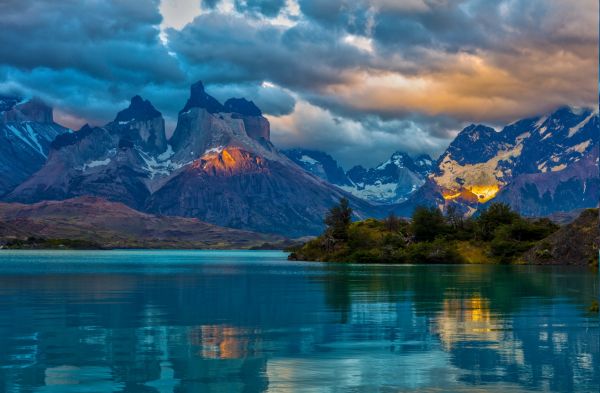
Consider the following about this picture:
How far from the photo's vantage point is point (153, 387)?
131 ft

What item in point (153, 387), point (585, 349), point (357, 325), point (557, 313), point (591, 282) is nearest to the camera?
point (153, 387)

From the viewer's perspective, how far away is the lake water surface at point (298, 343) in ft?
136

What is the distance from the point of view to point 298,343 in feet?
183

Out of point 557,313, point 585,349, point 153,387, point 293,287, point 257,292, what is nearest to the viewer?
point 153,387

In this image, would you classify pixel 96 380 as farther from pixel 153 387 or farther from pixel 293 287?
pixel 293 287

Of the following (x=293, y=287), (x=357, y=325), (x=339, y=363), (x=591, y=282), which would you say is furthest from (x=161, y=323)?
(x=591, y=282)

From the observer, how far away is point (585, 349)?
52.9 m

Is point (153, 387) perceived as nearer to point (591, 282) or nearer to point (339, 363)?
point (339, 363)

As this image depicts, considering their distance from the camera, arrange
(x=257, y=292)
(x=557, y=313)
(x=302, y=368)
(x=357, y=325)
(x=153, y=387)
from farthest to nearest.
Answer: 1. (x=257, y=292)
2. (x=557, y=313)
3. (x=357, y=325)
4. (x=302, y=368)
5. (x=153, y=387)

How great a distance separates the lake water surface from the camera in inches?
1636

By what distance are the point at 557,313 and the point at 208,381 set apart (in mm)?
46233

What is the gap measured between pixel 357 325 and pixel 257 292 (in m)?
44.9

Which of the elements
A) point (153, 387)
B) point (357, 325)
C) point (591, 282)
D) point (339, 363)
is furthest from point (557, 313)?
point (591, 282)

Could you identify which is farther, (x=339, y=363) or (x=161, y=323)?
(x=161, y=323)
